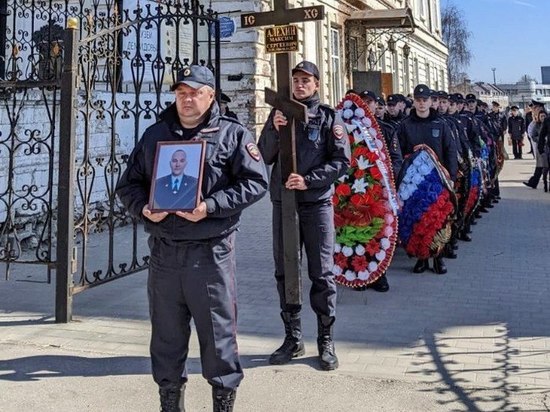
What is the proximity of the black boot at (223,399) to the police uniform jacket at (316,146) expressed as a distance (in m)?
1.65

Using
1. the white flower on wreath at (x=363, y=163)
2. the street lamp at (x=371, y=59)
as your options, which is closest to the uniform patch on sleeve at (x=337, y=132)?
the white flower on wreath at (x=363, y=163)

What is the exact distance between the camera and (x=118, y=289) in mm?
6363

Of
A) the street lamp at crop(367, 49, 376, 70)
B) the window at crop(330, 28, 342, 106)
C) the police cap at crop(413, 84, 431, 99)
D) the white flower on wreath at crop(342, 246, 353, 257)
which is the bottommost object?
the white flower on wreath at crop(342, 246, 353, 257)

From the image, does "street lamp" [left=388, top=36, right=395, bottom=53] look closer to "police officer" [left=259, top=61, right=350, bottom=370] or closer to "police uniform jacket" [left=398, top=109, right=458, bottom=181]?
"police uniform jacket" [left=398, top=109, right=458, bottom=181]

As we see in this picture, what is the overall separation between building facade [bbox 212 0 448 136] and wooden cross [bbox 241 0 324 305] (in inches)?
46.5

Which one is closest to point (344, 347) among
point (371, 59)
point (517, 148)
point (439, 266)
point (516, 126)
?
point (439, 266)

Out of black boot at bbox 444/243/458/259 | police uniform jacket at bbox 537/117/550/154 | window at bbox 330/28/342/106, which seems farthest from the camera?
window at bbox 330/28/342/106

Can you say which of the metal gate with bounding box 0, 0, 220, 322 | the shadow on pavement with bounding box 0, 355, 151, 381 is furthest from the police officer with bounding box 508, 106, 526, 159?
the shadow on pavement with bounding box 0, 355, 151, 381

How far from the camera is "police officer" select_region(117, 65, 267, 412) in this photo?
3.06m

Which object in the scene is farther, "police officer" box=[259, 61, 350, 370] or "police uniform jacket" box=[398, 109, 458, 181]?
"police uniform jacket" box=[398, 109, 458, 181]

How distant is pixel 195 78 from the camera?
3.11m

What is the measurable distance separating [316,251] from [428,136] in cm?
319

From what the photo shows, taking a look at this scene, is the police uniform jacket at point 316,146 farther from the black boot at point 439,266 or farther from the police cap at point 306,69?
the black boot at point 439,266

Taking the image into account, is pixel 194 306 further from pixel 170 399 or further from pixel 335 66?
pixel 335 66
